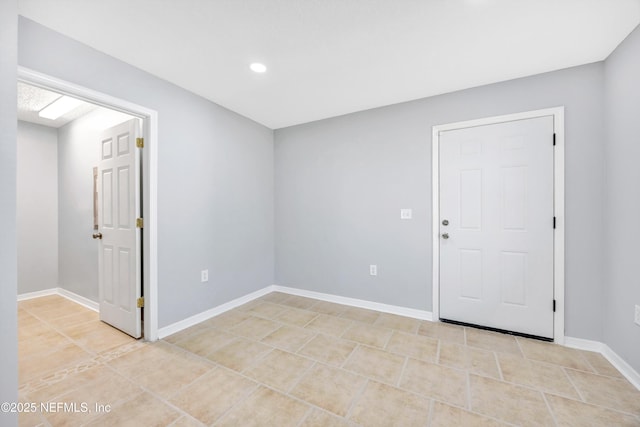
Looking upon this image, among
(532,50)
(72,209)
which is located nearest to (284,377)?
(532,50)

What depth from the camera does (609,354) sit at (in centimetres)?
200

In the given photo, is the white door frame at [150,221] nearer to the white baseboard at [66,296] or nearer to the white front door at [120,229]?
the white front door at [120,229]

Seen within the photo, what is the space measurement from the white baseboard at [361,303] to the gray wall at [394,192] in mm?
67

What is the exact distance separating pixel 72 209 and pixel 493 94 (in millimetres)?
5392

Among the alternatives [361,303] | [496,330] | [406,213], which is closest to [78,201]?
[361,303]

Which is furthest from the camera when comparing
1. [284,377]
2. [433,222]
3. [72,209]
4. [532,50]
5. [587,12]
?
[72,209]

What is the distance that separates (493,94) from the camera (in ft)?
8.07

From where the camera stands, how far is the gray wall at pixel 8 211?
118 cm

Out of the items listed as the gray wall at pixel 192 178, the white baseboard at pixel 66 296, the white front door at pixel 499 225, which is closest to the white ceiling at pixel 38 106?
the gray wall at pixel 192 178

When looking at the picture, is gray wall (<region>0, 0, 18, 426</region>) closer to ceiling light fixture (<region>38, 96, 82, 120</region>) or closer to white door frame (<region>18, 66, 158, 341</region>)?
white door frame (<region>18, 66, 158, 341</region>)

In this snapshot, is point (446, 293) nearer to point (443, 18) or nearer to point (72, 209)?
point (443, 18)

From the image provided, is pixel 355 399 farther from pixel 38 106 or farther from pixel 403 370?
pixel 38 106

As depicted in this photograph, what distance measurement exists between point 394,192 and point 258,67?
1.89m

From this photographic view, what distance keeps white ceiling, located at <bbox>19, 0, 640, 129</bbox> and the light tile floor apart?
2.42 m
